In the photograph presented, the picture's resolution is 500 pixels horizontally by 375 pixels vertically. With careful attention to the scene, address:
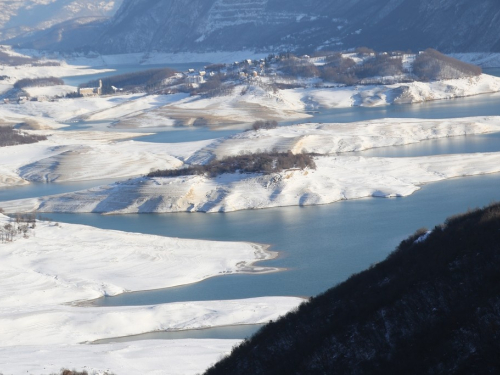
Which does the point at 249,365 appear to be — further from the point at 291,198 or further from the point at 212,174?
the point at 212,174

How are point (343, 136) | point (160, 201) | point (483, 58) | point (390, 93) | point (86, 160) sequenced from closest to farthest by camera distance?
point (160, 201)
point (86, 160)
point (343, 136)
point (390, 93)
point (483, 58)

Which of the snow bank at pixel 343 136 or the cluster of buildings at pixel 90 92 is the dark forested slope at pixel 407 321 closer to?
the snow bank at pixel 343 136

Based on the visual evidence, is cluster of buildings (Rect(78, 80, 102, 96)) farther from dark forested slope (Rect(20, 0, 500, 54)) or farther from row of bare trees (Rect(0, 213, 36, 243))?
row of bare trees (Rect(0, 213, 36, 243))

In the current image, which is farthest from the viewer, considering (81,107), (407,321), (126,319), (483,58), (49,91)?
(483,58)

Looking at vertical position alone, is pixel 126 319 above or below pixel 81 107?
below

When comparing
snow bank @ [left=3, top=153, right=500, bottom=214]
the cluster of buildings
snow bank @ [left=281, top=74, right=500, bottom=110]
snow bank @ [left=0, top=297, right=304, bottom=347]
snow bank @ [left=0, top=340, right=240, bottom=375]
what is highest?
the cluster of buildings

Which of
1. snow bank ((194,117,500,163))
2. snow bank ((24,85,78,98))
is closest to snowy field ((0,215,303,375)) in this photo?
snow bank ((194,117,500,163))

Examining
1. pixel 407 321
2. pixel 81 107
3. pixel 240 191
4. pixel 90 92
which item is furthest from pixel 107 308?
pixel 90 92

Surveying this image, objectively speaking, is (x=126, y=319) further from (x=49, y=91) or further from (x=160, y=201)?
(x=49, y=91)
